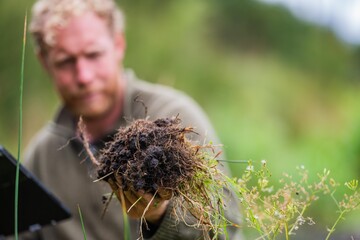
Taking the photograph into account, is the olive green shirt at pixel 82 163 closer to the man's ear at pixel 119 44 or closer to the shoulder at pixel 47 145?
the shoulder at pixel 47 145

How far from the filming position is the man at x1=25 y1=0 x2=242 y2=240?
339 centimetres

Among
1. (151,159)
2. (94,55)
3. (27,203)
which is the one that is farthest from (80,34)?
(151,159)

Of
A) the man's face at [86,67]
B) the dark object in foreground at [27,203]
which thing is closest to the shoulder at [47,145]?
the man's face at [86,67]

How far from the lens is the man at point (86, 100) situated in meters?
3.39

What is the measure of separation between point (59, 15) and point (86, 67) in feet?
1.24

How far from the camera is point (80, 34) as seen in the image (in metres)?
3.45

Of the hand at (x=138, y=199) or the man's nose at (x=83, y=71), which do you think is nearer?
the hand at (x=138, y=199)

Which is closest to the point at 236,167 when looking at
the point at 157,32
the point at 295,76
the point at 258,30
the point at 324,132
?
the point at 324,132

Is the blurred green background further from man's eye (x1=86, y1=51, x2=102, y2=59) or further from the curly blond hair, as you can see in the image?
man's eye (x1=86, y1=51, x2=102, y2=59)

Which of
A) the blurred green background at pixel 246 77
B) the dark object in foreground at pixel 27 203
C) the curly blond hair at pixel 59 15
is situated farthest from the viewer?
the blurred green background at pixel 246 77

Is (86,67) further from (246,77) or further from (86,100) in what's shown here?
(246,77)

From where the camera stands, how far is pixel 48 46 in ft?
11.8

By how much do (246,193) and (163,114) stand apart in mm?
1729

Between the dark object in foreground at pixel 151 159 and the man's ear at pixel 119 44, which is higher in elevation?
the man's ear at pixel 119 44
